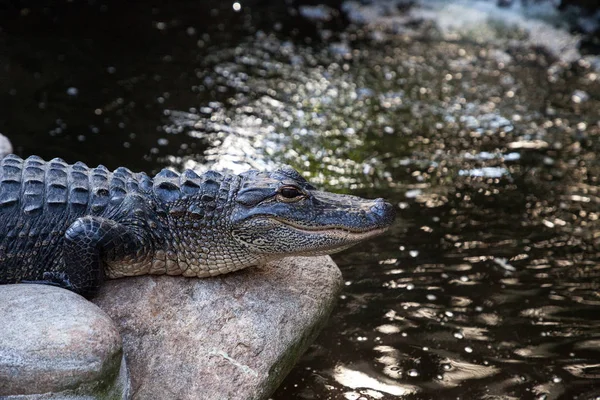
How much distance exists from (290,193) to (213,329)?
778 millimetres

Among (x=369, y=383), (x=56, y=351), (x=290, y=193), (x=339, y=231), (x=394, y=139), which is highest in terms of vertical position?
(x=290, y=193)

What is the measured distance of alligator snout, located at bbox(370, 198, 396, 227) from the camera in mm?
3738

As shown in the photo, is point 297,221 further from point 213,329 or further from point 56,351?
point 56,351

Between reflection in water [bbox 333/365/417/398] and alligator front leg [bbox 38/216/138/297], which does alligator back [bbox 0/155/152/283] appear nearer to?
alligator front leg [bbox 38/216/138/297]

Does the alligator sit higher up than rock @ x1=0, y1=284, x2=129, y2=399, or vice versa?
the alligator

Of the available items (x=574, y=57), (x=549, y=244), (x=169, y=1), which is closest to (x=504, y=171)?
(x=549, y=244)

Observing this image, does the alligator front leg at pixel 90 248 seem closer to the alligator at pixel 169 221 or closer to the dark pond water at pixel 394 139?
the alligator at pixel 169 221

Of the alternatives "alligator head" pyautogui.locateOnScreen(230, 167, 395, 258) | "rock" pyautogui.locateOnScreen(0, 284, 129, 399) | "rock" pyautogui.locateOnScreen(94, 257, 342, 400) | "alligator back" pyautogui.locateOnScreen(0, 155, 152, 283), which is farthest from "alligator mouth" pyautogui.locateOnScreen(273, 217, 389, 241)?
"rock" pyautogui.locateOnScreen(0, 284, 129, 399)

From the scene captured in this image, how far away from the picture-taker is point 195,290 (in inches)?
151

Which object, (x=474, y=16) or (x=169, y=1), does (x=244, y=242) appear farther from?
(x=474, y=16)

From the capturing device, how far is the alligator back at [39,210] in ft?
12.2

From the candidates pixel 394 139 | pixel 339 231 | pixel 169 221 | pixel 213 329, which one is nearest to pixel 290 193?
pixel 339 231

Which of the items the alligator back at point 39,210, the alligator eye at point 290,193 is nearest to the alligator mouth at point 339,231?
the alligator eye at point 290,193

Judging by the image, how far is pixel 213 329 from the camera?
3654mm
